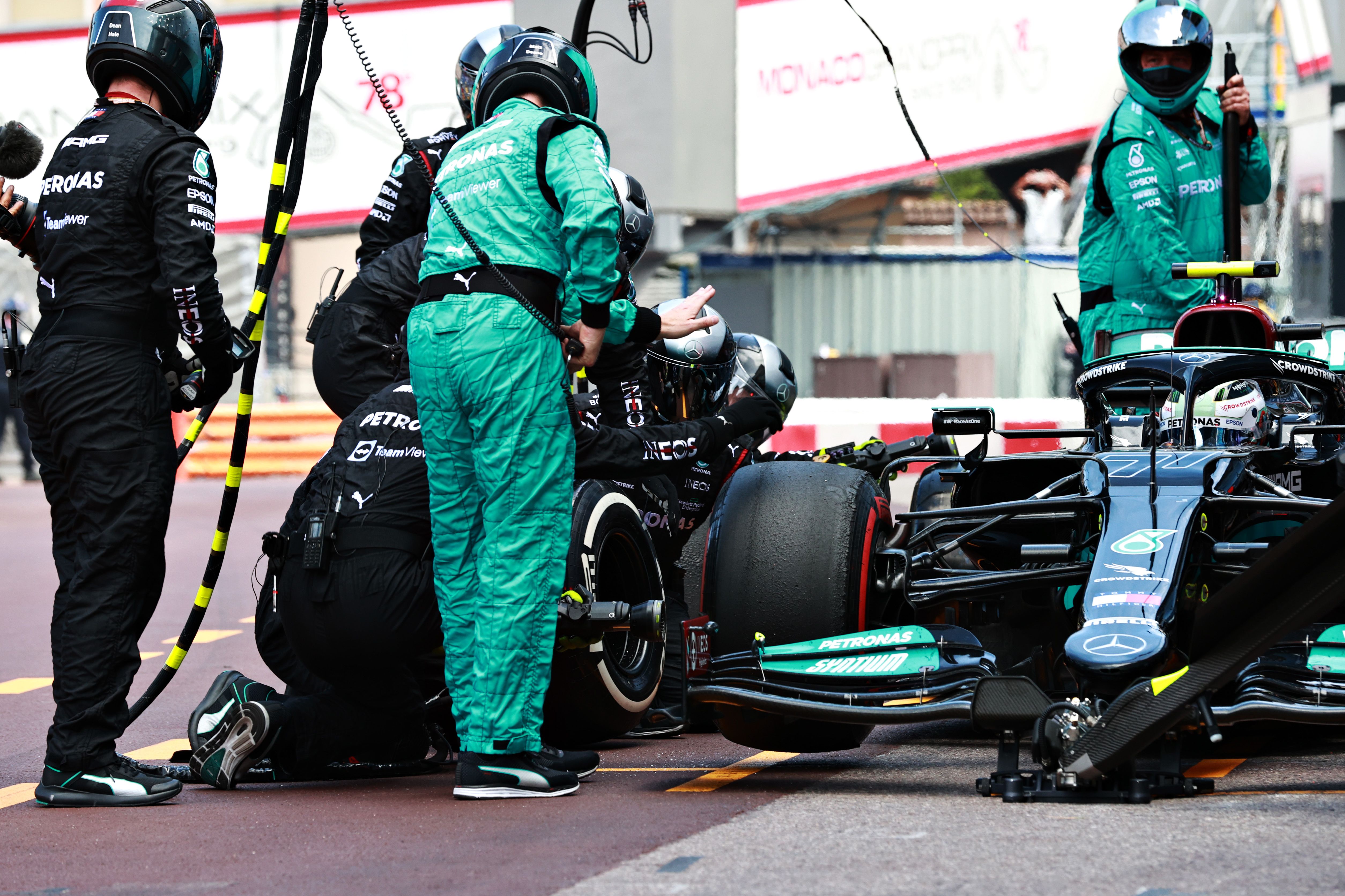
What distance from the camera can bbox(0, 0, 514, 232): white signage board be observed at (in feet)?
61.8

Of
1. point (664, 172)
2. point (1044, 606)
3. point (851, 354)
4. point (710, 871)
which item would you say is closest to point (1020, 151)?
point (851, 354)

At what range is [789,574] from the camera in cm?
491

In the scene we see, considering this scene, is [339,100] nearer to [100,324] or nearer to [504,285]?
[100,324]

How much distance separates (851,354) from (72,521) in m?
14.7

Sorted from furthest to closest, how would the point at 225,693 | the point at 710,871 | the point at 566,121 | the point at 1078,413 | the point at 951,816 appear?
the point at 1078,413
the point at 225,693
the point at 566,121
the point at 951,816
the point at 710,871

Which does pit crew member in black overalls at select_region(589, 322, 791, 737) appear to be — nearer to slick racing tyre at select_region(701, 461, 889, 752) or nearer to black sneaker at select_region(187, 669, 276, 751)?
slick racing tyre at select_region(701, 461, 889, 752)

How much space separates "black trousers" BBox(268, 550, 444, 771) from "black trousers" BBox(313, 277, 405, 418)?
5.22ft

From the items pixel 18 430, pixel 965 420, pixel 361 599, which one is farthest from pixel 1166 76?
pixel 18 430

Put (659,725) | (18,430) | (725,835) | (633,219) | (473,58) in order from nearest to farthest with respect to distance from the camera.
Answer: (725,835), (659,725), (633,219), (473,58), (18,430)

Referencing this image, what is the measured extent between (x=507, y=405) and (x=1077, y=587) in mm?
1600

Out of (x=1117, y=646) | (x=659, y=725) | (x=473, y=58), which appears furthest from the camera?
(x=473, y=58)

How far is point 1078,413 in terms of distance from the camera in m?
13.4

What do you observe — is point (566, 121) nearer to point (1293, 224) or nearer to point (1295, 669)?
point (1295, 669)

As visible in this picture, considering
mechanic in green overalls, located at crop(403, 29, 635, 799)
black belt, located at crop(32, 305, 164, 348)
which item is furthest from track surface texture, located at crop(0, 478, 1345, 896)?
black belt, located at crop(32, 305, 164, 348)
